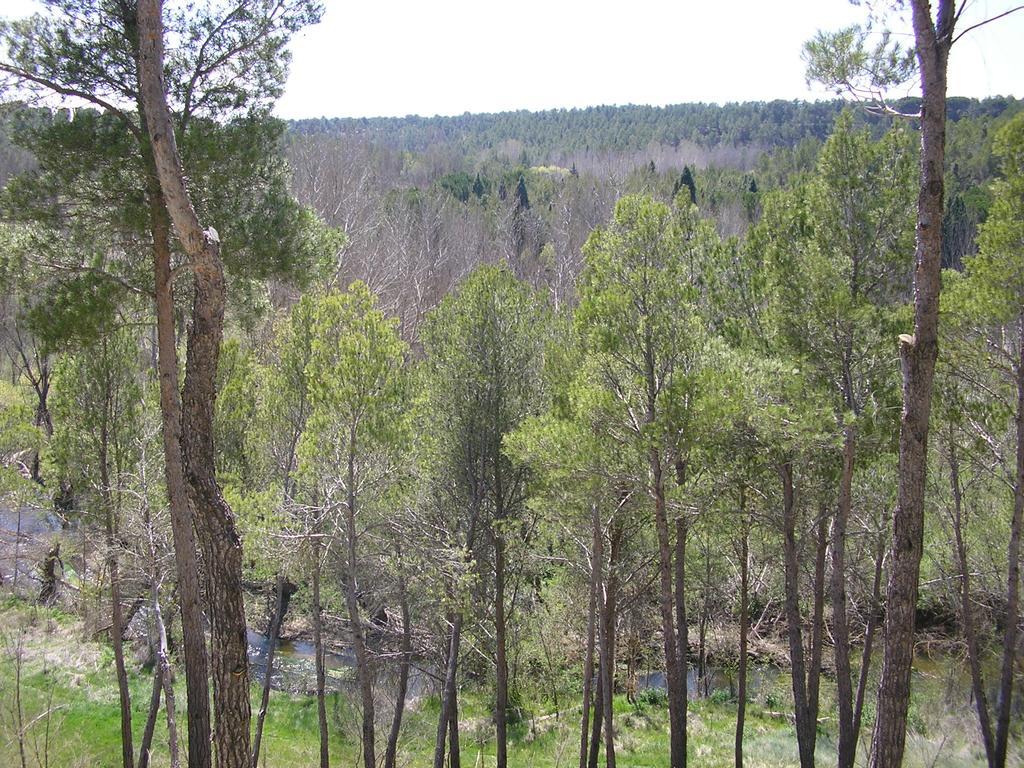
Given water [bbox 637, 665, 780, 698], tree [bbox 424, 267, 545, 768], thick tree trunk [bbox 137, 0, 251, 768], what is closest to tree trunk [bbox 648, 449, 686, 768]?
tree [bbox 424, 267, 545, 768]

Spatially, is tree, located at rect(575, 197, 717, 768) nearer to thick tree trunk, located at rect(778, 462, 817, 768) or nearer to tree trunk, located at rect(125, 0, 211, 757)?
thick tree trunk, located at rect(778, 462, 817, 768)

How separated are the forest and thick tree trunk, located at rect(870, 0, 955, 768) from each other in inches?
0.9

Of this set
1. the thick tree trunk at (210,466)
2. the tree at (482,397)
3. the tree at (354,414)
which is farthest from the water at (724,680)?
the thick tree trunk at (210,466)

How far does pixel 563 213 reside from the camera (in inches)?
1551

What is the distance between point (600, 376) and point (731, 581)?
9.26 m

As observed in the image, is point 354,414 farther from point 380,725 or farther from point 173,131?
point 380,725

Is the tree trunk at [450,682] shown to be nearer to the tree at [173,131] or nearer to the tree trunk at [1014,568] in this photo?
the tree at [173,131]

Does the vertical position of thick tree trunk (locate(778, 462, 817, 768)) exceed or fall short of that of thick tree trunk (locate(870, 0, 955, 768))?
it falls short

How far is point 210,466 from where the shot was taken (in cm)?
570

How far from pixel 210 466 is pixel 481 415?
19.8 feet

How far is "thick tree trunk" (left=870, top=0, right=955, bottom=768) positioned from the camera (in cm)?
551

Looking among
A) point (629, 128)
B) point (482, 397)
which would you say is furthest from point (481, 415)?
point (629, 128)

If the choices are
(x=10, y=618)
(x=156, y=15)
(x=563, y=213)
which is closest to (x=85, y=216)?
(x=156, y=15)

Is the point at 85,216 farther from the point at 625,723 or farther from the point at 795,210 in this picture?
the point at 625,723
